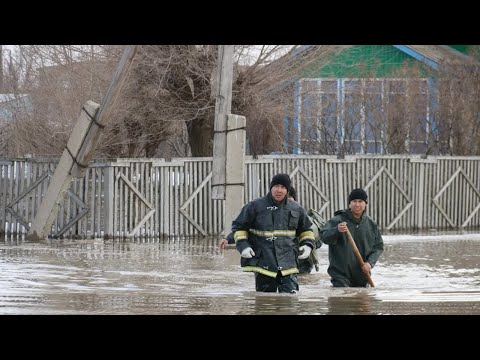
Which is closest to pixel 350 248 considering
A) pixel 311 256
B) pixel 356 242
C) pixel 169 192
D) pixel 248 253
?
pixel 356 242

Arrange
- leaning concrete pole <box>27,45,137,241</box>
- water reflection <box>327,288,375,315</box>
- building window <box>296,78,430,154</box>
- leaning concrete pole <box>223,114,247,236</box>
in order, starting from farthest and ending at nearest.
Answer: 1. building window <box>296,78,430,154</box>
2. leaning concrete pole <box>27,45,137,241</box>
3. leaning concrete pole <box>223,114,247,236</box>
4. water reflection <box>327,288,375,315</box>

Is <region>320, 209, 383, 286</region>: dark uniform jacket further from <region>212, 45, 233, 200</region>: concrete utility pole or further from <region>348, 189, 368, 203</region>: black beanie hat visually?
<region>212, 45, 233, 200</region>: concrete utility pole

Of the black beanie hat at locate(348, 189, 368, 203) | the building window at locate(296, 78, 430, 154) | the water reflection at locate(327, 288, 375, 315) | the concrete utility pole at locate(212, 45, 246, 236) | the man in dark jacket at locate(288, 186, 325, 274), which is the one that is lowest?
the water reflection at locate(327, 288, 375, 315)

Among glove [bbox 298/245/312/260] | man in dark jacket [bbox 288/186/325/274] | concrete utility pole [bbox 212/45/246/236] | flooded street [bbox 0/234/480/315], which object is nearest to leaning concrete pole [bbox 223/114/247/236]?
Answer: concrete utility pole [bbox 212/45/246/236]

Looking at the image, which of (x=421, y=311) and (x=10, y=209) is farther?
(x=10, y=209)

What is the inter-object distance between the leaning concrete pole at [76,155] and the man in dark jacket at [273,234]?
8.79 m

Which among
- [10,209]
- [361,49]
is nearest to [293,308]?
[10,209]

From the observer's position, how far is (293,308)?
11.7 meters

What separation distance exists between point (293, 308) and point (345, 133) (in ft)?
69.7

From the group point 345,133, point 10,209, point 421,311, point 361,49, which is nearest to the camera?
point 421,311

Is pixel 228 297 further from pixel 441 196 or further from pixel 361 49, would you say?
pixel 361 49

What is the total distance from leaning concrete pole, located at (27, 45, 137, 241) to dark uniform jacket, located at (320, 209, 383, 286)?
861cm

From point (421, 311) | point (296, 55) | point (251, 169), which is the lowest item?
point (421, 311)

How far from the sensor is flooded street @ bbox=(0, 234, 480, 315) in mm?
11836
